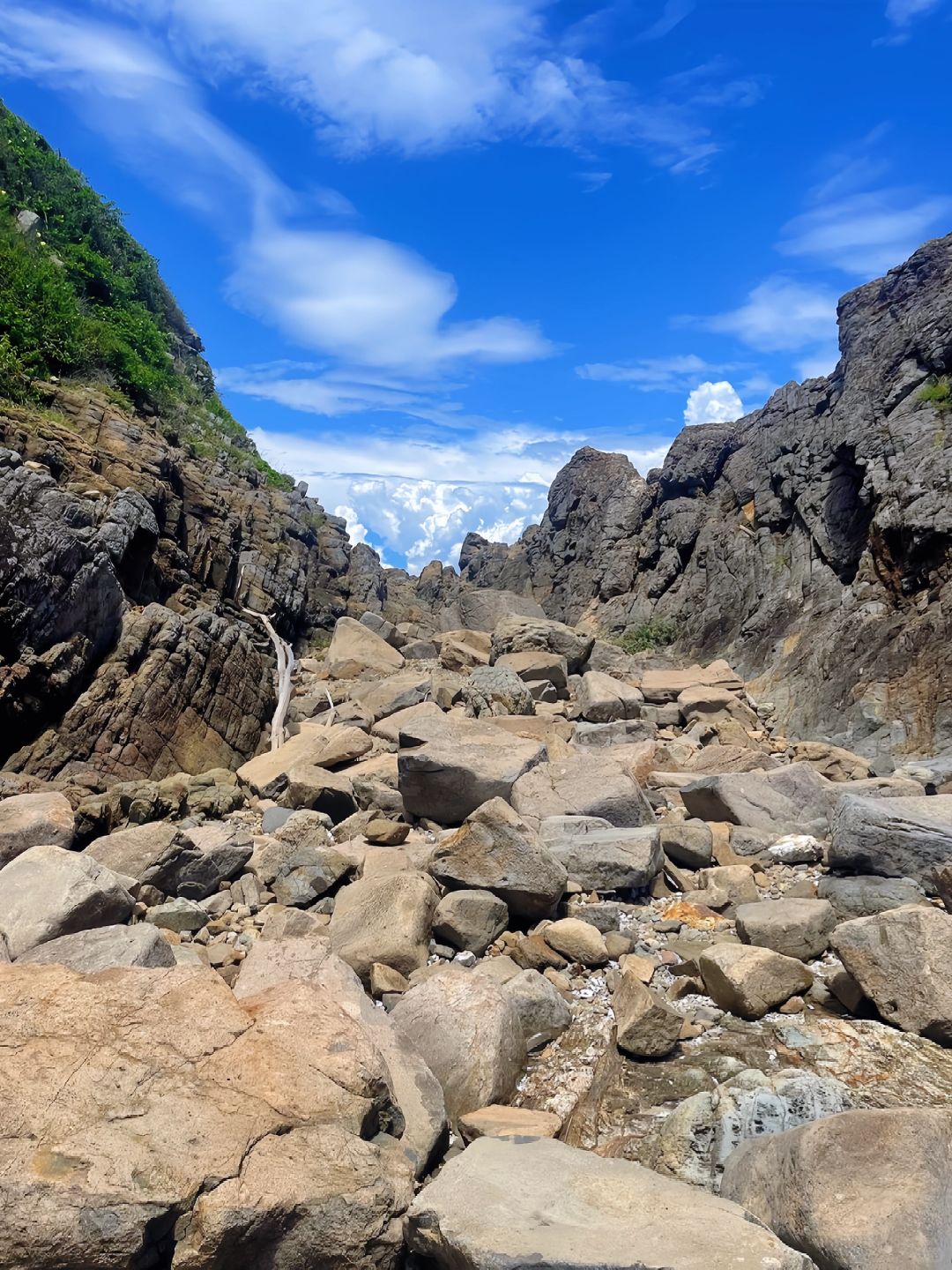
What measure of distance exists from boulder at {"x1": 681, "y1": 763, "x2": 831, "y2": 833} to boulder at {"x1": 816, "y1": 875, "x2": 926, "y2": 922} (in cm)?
215

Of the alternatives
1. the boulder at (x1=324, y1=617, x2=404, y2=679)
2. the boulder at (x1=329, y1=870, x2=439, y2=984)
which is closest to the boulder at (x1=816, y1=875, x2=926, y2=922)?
the boulder at (x1=329, y1=870, x2=439, y2=984)

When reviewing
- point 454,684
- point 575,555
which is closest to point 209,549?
point 454,684

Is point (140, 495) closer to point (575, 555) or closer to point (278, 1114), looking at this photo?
point (278, 1114)

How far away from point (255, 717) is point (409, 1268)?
13.0 m

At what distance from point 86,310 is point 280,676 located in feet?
48.0

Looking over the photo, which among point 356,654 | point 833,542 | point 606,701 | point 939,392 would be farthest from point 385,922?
point 833,542

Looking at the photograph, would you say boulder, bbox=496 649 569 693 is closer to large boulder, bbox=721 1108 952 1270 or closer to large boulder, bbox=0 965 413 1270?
large boulder, bbox=0 965 413 1270

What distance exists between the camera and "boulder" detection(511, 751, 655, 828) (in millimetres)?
8945

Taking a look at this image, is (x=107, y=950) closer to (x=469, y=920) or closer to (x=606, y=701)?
(x=469, y=920)

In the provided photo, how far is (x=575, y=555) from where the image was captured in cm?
4116

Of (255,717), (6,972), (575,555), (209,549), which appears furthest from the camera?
(575,555)

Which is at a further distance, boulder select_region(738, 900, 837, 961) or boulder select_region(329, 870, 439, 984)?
boulder select_region(738, 900, 837, 961)

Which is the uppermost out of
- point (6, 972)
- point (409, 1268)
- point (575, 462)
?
point (575, 462)

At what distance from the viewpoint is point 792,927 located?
6.36m
